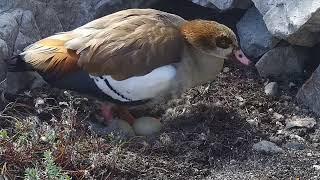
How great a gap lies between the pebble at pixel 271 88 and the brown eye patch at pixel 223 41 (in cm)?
42

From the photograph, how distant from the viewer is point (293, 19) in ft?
11.4

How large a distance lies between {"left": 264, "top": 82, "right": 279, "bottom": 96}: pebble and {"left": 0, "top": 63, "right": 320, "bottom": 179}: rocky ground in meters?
0.02

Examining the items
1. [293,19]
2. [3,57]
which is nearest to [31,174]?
[3,57]

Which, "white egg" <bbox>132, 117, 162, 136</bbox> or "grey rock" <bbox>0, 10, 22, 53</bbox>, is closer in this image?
"white egg" <bbox>132, 117, 162, 136</bbox>

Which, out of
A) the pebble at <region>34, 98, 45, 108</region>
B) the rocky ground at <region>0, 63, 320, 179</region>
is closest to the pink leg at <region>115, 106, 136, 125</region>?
the rocky ground at <region>0, 63, 320, 179</region>

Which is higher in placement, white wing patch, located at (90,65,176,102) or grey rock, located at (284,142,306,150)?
white wing patch, located at (90,65,176,102)

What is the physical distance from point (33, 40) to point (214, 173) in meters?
1.39

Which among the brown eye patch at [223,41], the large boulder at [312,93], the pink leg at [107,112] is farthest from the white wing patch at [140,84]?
the large boulder at [312,93]

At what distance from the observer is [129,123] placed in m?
3.56

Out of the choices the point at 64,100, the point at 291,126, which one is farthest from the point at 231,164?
the point at 64,100

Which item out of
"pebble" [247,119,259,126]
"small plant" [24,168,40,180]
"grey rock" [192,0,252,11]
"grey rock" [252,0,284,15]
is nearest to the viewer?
"small plant" [24,168,40,180]

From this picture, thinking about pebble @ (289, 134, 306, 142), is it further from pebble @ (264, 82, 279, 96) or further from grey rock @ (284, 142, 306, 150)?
pebble @ (264, 82, 279, 96)

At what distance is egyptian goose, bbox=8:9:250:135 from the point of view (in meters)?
3.35

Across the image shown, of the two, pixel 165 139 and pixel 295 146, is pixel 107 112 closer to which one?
pixel 165 139
